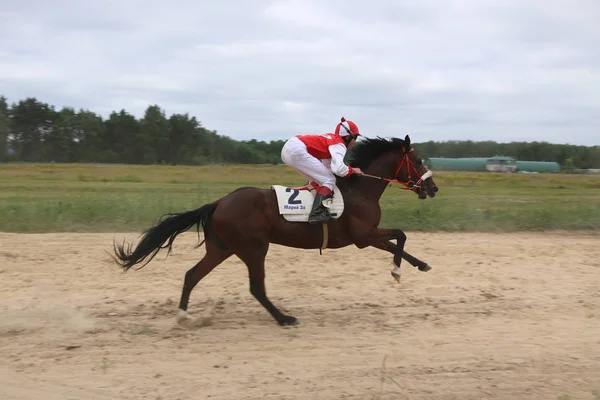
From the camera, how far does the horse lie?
23.1 feet

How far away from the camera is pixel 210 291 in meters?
8.64

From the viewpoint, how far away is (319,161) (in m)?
7.32

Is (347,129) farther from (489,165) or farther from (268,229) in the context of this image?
(489,165)

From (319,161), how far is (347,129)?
0.61m

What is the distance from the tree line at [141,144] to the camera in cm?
6252

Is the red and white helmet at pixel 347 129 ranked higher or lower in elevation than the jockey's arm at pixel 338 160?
higher

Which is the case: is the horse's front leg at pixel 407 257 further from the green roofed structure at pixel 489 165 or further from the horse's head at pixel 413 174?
the green roofed structure at pixel 489 165

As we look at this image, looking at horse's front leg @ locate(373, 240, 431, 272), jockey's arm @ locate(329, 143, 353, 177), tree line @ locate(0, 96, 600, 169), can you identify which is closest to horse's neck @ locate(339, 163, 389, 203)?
jockey's arm @ locate(329, 143, 353, 177)

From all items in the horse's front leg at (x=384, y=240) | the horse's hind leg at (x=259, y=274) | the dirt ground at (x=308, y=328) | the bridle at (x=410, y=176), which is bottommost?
the dirt ground at (x=308, y=328)

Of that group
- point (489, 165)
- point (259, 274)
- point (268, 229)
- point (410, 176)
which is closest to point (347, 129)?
point (410, 176)

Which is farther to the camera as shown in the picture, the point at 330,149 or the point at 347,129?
the point at 347,129

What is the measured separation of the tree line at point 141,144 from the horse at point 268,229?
173 ft

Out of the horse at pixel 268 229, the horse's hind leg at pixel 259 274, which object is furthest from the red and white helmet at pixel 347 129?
the horse's hind leg at pixel 259 274

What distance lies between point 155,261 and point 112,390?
218 inches
